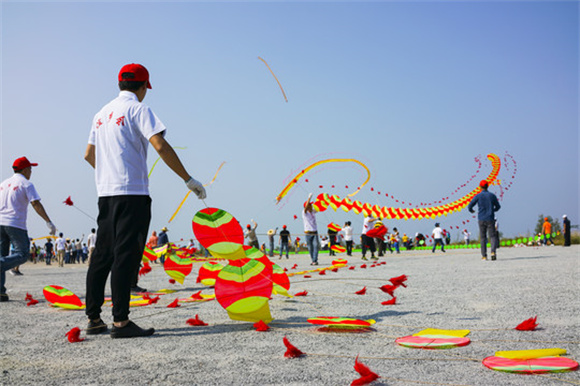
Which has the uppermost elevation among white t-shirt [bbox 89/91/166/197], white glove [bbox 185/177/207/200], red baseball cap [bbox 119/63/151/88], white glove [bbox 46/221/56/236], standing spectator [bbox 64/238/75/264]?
red baseball cap [bbox 119/63/151/88]

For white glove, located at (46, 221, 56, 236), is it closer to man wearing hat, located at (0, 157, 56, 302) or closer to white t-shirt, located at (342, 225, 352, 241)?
man wearing hat, located at (0, 157, 56, 302)

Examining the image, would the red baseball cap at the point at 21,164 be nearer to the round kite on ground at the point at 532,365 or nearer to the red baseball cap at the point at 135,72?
the red baseball cap at the point at 135,72

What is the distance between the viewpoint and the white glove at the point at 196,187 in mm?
3344

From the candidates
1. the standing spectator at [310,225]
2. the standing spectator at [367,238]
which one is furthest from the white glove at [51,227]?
the standing spectator at [367,238]

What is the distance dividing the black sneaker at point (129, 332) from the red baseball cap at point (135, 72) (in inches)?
71.5

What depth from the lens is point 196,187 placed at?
3.34 m

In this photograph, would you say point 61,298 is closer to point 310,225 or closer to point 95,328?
point 95,328

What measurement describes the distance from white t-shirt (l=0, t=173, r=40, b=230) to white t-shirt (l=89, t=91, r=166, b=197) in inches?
115

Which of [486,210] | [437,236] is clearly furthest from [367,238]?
[437,236]

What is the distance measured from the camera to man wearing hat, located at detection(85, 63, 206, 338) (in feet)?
10.7

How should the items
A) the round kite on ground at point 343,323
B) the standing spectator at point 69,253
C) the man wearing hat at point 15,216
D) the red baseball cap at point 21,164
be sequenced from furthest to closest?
1. the standing spectator at point 69,253
2. the red baseball cap at point 21,164
3. the man wearing hat at point 15,216
4. the round kite on ground at point 343,323

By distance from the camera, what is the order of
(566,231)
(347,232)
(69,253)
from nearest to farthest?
(347,232), (566,231), (69,253)

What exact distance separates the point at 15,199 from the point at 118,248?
324 cm

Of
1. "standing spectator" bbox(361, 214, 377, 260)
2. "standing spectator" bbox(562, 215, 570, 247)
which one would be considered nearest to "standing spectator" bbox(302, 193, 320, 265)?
"standing spectator" bbox(361, 214, 377, 260)
